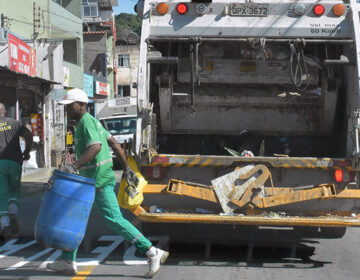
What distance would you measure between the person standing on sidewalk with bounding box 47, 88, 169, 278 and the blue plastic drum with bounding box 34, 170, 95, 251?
152 millimetres

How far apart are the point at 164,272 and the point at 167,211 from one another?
899 mm

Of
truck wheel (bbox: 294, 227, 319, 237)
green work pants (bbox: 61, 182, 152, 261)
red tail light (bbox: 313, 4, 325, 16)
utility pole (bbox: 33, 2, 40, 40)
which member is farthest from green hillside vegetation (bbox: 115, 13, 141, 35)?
green work pants (bbox: 61, 182, 152, 261)

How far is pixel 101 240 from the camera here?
23.4 feet

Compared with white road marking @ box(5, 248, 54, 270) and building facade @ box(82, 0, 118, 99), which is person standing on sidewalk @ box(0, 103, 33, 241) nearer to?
white road marking @ box(5, 248, 54, 270)

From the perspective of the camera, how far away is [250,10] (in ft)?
21.7

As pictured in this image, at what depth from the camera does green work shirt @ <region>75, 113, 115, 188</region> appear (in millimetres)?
5238

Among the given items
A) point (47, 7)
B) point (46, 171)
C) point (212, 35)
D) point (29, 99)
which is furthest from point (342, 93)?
point (47, 7)

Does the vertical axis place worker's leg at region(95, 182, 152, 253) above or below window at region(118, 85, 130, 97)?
below

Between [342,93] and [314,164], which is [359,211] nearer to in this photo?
[314,164]

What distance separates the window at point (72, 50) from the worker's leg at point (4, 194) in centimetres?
2191

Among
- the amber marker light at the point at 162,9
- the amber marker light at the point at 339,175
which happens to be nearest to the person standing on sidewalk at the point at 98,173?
the amber marker light at the point at 162,9

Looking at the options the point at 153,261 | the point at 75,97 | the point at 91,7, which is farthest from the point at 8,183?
the point at 91,7

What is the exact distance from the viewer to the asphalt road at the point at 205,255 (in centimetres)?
543

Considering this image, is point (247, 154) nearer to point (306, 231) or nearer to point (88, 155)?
point (306, 231)
